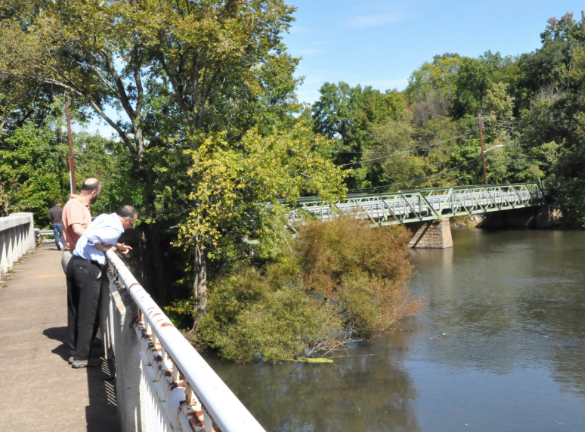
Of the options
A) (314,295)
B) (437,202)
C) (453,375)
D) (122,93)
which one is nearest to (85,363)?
(453,375)

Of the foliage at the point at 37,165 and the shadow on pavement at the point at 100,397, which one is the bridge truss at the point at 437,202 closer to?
the foliage at the point at 37,165

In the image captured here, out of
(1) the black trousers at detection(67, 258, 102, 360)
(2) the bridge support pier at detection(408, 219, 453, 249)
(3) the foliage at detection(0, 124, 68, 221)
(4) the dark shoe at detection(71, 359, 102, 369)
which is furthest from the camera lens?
(2) the bridge support pier at detection(408, 219, 453, 249)

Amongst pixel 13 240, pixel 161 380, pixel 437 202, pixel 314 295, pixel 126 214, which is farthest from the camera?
pixel 437 202

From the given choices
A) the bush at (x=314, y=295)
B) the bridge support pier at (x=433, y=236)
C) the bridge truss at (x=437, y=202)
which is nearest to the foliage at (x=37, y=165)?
the bridge truss at (x=437, y=202)

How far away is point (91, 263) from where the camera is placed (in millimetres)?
5469

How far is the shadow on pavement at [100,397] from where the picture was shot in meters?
4.51

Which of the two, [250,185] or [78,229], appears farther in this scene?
[250,185]

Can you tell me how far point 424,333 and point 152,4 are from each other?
13787 millimetres

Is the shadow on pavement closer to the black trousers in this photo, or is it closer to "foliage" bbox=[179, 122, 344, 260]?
the black trousers

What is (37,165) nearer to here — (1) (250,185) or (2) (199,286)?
(2) (199,286)

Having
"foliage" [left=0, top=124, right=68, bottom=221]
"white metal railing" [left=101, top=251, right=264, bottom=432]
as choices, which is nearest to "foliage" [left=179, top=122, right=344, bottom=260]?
"white metal railing" [left=101, top=251, right=264, bottom=432]

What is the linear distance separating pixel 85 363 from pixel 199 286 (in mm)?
15219

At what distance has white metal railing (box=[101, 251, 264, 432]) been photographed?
5.68 ft

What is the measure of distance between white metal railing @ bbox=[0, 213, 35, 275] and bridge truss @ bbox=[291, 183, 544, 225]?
16.1 meters
